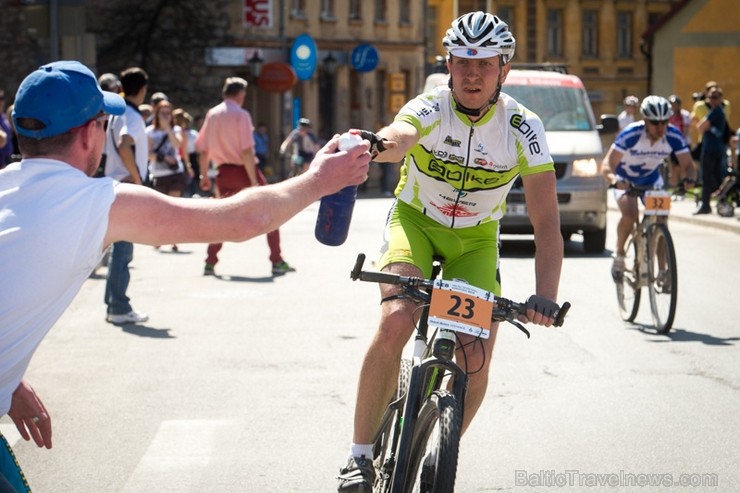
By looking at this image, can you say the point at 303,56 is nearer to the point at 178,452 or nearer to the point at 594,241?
the point at 594,241

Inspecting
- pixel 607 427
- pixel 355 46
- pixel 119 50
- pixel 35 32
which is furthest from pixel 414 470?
A: pixel 355 46

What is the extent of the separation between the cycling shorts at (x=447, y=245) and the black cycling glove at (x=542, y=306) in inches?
35.1

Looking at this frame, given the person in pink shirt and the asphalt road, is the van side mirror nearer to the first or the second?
the asphalt road

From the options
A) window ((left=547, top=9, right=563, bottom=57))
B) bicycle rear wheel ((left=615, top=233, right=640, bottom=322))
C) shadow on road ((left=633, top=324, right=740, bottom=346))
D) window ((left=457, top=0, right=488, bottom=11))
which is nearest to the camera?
shadow on road ((left=633, top=324, right=740, bottom=346))

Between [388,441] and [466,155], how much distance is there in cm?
120

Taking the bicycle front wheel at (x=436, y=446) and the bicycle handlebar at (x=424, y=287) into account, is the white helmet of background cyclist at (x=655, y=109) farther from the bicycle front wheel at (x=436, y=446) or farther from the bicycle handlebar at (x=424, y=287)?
the bicycle front wheel at (x=436, y=446)

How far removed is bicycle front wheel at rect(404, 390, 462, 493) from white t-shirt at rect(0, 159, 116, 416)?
142 centimetres

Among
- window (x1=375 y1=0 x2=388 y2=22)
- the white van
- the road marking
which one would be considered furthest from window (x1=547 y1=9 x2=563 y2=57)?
the road marking

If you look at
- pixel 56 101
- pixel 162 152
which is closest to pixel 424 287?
pixel 56 101

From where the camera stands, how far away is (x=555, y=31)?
73.1 m

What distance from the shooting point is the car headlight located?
758 inches

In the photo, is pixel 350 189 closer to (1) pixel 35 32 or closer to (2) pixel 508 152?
(2) pixel 508 152

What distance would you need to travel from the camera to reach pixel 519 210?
61.7 ft

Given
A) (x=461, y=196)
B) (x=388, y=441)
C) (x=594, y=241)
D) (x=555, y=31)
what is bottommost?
(x=594, y=241)
